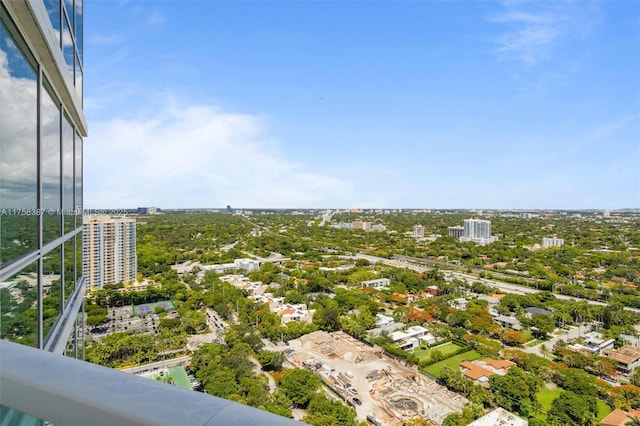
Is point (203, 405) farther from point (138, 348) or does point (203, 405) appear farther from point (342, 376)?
point (138, 348)

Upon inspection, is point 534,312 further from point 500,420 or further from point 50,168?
point 50,168

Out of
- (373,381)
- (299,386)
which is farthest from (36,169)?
(373,381)

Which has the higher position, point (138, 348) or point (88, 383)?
point (88, 383)

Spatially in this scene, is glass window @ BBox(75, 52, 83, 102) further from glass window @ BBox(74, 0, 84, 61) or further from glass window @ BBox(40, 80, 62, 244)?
glass window @ BBox(40, 80, 62, 244)

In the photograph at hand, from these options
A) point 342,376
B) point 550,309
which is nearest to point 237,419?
point 342,376

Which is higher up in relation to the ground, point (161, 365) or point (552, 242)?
point (552, 242)

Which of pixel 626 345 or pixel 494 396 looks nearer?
pixel 494 396
